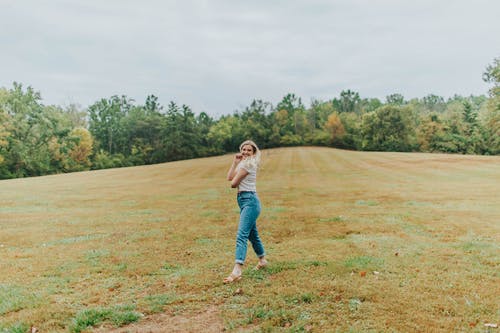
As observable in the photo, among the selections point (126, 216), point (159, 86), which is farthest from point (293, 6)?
point (159, 86)

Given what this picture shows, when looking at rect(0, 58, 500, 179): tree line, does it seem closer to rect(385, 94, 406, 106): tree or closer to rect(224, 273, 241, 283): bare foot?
rect(385, 94, 406, 106): tree

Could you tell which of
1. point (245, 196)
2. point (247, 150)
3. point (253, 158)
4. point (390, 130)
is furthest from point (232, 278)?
point (390, 130)

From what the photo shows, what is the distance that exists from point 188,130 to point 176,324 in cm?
6914

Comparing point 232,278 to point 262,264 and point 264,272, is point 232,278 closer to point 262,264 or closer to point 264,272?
point 264,272

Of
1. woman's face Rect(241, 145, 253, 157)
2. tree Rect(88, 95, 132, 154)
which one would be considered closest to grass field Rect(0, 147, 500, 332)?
woman's face Rect(241, 145, 253, 157)

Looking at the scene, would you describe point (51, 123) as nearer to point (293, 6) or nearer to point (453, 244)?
point (293, 6)

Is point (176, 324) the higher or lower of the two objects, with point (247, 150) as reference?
lower

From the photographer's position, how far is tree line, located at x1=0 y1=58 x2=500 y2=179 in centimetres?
4608

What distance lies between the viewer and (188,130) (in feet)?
232

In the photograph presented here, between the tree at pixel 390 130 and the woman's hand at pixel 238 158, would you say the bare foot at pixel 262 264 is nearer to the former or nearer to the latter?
the woman's hand at pixel 238 158

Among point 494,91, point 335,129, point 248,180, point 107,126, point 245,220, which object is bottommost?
point 245,220

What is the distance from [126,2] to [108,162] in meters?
44.3

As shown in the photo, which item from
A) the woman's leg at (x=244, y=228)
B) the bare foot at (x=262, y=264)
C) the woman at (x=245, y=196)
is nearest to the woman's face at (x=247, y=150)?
the woman at (x=245, y=196)

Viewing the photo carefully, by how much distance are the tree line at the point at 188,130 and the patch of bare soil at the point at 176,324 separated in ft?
151
